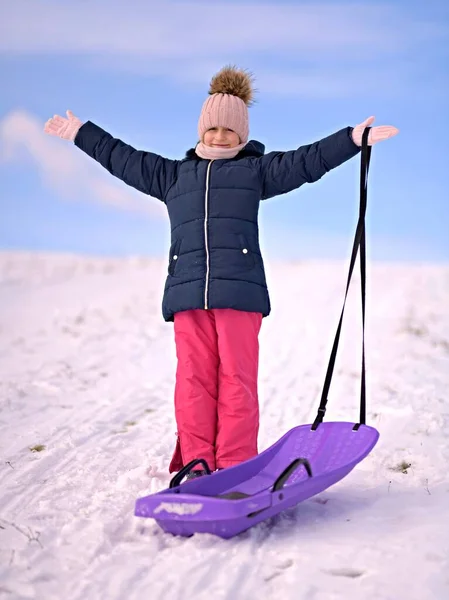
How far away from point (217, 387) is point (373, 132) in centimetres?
159

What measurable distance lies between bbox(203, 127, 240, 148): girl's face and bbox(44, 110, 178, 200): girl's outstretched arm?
0.25m

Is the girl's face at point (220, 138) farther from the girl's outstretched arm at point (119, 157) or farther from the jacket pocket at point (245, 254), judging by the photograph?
the jacket pocket at point (245, 254)

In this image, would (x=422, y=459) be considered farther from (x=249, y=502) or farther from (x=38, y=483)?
(x=38, y=483)

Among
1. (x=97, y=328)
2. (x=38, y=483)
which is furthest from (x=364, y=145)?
(x=97, y=328)

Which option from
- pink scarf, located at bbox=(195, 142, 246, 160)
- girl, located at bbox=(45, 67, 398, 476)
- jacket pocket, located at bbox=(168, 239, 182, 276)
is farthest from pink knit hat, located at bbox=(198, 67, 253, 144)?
jacket pocket, located at bbox=(168, 239, 182, 276)

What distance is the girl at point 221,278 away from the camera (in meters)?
3.63

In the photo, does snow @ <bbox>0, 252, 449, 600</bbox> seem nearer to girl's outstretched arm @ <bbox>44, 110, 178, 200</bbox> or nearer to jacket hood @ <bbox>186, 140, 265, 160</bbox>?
girl's outstretched arm @ <bbox>44, 110, 178, 200</bbox>

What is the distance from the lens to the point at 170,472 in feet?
12.4

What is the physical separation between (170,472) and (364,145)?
2.03 metres

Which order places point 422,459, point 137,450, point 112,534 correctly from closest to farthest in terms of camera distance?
point 112,534
point 422,459
point 137,450

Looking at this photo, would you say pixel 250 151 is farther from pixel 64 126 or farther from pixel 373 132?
pixel 64 126

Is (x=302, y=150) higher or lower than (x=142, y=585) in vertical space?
higher

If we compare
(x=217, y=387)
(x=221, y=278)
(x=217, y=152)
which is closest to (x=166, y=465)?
(x=217, y=387)

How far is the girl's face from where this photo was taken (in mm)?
3865
